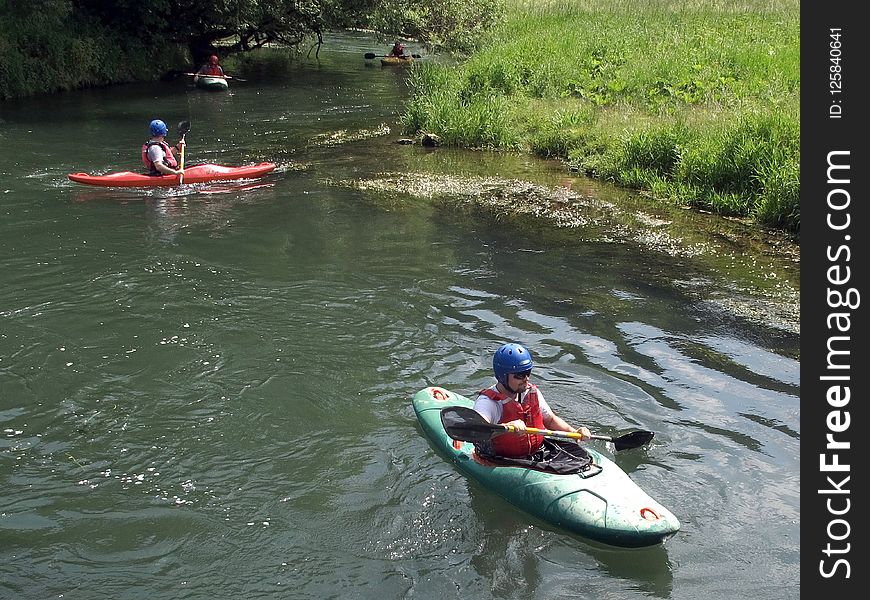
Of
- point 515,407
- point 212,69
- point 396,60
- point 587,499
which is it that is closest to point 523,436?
point 515,407

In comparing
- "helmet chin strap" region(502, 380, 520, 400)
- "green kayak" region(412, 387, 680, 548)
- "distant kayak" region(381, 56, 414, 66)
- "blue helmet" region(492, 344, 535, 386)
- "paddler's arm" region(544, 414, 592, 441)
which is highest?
"distant kayak" region(381, 56, 414, 66)

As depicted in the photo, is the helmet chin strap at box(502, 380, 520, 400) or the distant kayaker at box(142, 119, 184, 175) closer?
the helmet chin strap at box(502, 380, 520, 400)

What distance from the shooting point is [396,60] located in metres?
30.0

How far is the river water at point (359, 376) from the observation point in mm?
5973

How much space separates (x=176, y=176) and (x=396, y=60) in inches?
664

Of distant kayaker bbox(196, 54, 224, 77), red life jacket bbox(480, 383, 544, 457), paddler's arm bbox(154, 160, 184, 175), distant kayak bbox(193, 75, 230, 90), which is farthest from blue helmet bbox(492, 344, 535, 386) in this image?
distant kayaker bbox(196, 54, 224, 77)

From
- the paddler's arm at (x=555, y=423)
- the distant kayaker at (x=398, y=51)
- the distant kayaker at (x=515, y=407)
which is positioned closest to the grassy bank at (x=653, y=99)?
the distant kayaker at (x=398, y=51)

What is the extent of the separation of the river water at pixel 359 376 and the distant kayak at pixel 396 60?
1523 cm

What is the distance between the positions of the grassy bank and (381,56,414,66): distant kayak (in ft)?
20.2

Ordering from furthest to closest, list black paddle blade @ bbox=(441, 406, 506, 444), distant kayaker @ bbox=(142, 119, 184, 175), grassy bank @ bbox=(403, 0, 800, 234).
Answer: distant kayaker @ bbox=(142, 119, 184, 175)
grassy bank @ bbox=(403, 0, 800, 234)
black paddle blade @ bbox=(441, 406, 506, 444)

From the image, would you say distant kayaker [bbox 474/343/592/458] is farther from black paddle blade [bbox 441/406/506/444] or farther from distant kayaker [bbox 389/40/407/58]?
distant kayaker [bbox 389/40/407/58]

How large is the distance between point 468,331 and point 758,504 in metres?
3.64

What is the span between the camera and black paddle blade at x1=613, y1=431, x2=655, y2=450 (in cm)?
684
